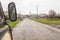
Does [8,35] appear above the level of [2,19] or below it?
below

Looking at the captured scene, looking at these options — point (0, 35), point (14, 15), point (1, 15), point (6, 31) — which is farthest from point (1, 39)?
point (14, 15)

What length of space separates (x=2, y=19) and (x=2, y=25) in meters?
0.10

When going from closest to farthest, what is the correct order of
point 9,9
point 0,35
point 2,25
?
point 0,35 < point 2,25 < point 9,9

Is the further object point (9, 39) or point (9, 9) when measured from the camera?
point (9, 9)

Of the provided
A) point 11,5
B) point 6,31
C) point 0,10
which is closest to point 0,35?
point 6,31

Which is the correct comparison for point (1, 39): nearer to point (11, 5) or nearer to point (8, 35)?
point (8, 35)

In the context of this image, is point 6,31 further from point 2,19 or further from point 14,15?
point 14,15

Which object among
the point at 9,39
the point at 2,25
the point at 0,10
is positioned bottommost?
the point at 9,39

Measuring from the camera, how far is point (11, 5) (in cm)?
328

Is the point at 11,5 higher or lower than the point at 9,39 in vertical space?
higher

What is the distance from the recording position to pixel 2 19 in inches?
118

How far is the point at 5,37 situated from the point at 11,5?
0.64m

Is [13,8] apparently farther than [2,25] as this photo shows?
Yes

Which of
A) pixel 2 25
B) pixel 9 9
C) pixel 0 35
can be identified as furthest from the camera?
pixel 9 9
